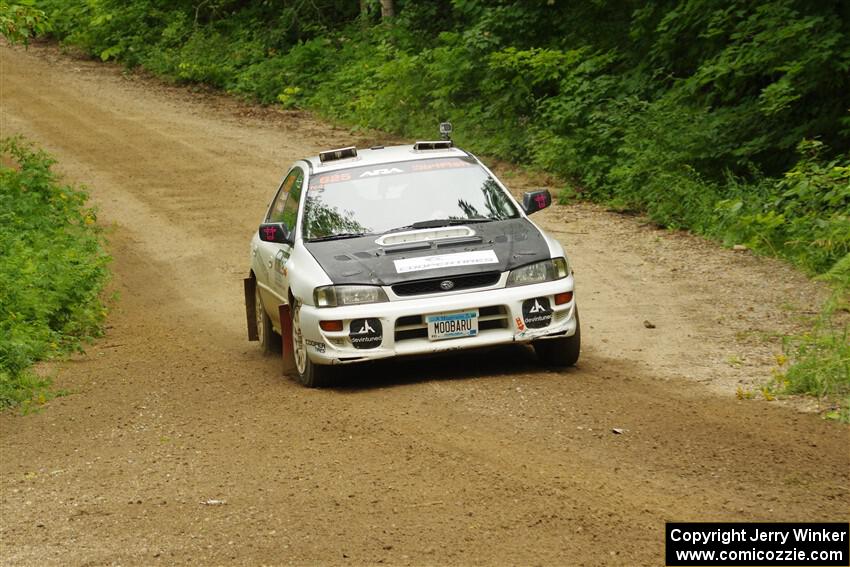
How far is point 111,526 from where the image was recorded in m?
6.45

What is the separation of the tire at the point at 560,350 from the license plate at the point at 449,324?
0.69 m

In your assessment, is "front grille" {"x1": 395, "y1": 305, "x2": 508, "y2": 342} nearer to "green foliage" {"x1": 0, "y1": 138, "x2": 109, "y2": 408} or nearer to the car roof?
the car roof

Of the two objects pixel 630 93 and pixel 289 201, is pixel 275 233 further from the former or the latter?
pixel 630 93

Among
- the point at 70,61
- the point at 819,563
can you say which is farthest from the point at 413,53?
the point at 819,563

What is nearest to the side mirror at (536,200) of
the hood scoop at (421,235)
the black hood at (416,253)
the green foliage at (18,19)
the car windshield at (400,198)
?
the car windshield at (400,198)

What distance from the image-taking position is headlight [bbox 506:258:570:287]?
927cm

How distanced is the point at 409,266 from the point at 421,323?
0.43 metres

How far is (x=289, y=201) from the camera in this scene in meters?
10.9

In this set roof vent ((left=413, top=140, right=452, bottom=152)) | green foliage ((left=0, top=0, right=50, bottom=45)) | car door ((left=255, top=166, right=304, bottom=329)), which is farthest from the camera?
green foliage ((left=0, top=0, right=50, bottom=45))

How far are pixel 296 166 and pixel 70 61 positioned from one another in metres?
25.8

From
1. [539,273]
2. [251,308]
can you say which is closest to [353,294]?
[539,273]

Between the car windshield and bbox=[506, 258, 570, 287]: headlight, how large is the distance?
2.91 feet

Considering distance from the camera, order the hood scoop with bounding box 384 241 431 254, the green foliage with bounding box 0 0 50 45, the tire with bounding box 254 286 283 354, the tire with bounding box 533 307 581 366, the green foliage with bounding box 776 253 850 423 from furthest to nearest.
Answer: the green foliage with bounding box 0 0 50 45 → the tire with bounding box 254 286 283 354 → the tire with bounding box 533 307 581 366 → the hood scoop with bounding box 384 241 431 254 → the green foliage with bounding box 776 253 850 423

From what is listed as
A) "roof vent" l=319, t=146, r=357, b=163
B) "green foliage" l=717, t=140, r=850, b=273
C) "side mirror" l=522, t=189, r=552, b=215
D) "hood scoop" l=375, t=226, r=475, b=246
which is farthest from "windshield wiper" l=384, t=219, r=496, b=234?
"green foliage" l=717, t=140, r=850, b=273
